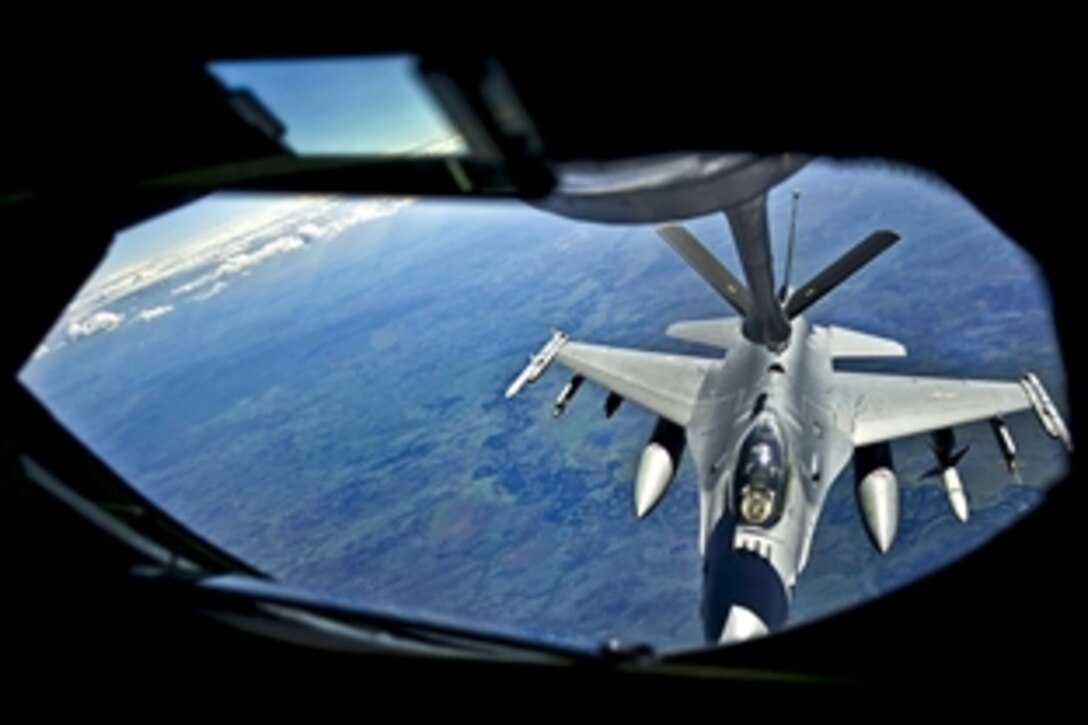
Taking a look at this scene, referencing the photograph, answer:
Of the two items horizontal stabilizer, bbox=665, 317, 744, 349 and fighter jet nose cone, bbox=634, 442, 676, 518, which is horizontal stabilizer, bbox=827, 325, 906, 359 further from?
fighter jet nose cone, bbox=634, 442, 676, 518

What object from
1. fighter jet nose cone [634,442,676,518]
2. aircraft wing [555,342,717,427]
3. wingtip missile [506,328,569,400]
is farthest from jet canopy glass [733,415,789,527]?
wingtip missile [506,328,569,400]

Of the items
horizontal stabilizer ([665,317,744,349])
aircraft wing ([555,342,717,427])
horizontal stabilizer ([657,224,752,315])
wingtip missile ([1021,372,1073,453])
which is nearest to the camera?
wingtip missile ([1021,372,1073,453])

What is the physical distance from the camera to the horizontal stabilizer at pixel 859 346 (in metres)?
13.9

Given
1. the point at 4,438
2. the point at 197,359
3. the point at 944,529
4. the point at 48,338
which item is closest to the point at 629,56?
the point at 48,338

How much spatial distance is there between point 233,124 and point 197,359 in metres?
131

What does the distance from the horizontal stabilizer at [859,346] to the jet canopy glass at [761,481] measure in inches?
248

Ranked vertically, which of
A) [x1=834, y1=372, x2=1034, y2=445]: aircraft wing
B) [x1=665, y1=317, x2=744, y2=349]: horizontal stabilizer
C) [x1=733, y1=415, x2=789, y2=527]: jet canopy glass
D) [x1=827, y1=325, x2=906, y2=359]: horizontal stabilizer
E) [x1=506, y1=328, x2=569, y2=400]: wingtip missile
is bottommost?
[x1=827, y1=325, x2=906, y2=359]: horizontal stabilizer

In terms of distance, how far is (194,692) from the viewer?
5.33 ft

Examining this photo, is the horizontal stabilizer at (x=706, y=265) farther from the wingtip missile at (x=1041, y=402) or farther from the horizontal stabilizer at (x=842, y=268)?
the wingtip missile at (x=1041, y=402)

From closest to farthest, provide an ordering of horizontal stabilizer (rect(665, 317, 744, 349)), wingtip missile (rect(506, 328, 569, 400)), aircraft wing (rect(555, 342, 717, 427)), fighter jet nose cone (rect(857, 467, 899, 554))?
1. fighter jet nose cone (rect(857, 467, 899, 554))
2. aircraft wing (rect(555, 342, 717, 427))
3. wingtip missile (rect(506, 328, 569, 400))
4. horizontal stabilizer (rect(665, 317, 744, 349))

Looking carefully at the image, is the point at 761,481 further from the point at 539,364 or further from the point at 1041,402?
the point at 539,364

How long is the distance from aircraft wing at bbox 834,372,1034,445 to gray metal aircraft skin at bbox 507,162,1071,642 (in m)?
0.03

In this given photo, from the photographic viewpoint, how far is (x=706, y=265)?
12305 millimetres

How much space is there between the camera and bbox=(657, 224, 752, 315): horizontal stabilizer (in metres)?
12.0
